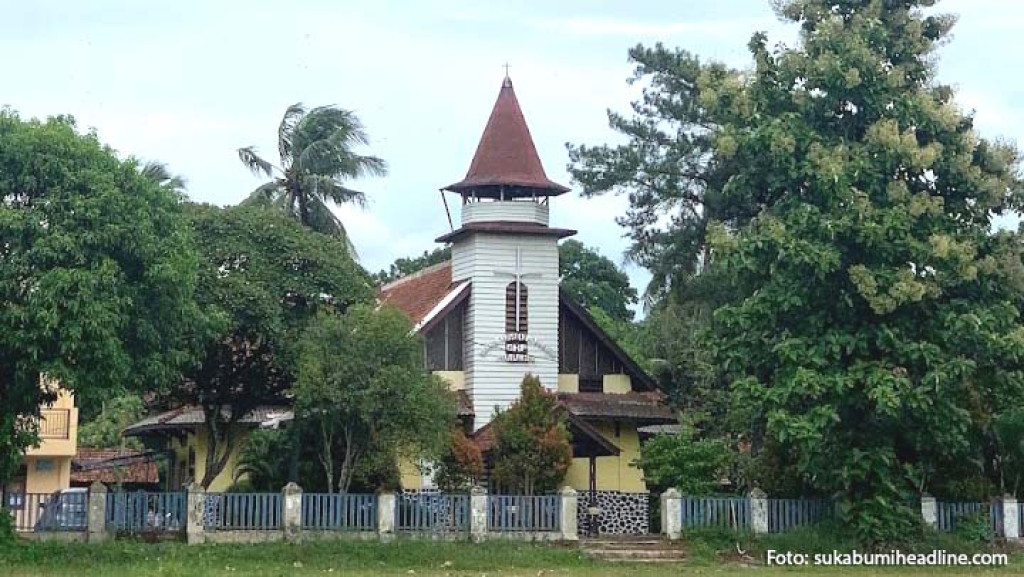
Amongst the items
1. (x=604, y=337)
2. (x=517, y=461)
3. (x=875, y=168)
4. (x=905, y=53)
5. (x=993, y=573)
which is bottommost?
(x=993, y=573)

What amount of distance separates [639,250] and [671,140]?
294 centimetres

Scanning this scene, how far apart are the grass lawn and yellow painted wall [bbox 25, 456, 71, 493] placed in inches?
466

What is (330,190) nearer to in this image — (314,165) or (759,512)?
(314,165)

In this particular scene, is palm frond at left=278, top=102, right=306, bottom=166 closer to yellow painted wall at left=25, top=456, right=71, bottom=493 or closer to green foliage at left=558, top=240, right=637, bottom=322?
yellow painted wall at left=25, top=456, right=71, bottom=493

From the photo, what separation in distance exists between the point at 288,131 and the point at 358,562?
49.3 feet

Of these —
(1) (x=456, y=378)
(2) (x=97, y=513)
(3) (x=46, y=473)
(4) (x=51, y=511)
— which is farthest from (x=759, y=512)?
(3) (x=46, y=473)

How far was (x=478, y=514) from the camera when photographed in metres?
29.3

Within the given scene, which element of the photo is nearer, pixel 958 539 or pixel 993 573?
pixel 993 573

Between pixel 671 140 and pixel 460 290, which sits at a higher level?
pixel 671 140

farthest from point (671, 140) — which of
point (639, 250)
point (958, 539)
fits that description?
point (958, 539)

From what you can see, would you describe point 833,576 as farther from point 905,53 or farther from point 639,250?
point 639,250

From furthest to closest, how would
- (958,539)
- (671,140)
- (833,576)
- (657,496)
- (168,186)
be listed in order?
1. (671,140)
2. (657,496)
3. (958,539)
4. (168,186)
5. (833,576)

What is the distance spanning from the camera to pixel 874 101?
1142 inches

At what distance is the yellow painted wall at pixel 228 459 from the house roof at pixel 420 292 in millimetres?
4669
